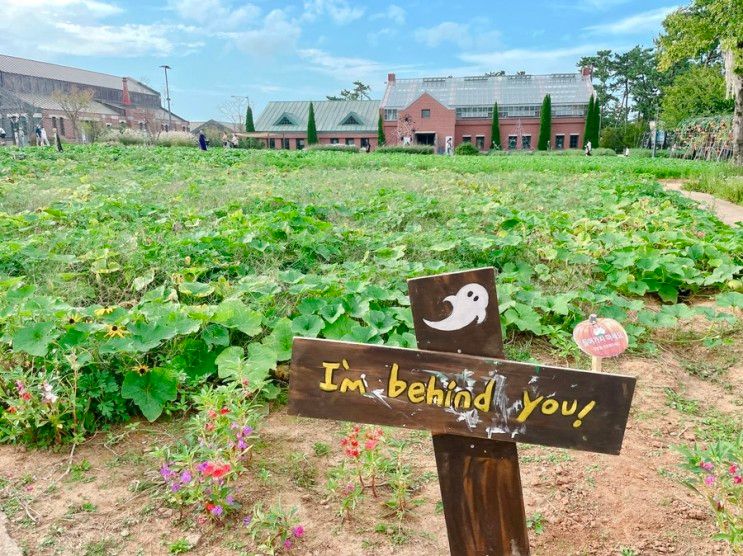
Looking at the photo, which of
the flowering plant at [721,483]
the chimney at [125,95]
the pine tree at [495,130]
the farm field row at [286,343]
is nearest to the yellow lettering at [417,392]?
the farm field row at [286,343]

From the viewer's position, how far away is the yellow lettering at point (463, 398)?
4.16 feet

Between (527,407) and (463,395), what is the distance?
5.7 inches

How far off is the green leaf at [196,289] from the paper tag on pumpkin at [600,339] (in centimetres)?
233

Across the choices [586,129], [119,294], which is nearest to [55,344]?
[119,294]

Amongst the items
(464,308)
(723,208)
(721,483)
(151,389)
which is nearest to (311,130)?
(723,208)

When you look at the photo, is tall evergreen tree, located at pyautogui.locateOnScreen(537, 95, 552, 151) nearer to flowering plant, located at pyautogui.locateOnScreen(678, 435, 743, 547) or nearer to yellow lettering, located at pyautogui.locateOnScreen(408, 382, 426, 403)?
flowering plant, located at pyautogui.locateOnScreen(678, 435, 743, 547)

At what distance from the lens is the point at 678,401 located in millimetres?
2688

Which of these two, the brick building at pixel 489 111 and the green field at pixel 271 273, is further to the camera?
the brick building at pixel 489 111

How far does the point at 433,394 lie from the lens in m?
1.27

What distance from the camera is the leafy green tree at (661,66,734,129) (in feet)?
102

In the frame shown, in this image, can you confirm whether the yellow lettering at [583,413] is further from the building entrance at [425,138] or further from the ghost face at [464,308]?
the building entrance at [425,138]

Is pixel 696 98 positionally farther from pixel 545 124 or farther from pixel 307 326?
pixel 307 326

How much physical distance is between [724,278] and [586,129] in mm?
38476

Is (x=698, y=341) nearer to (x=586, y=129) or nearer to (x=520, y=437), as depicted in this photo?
(x=520, y=437)
